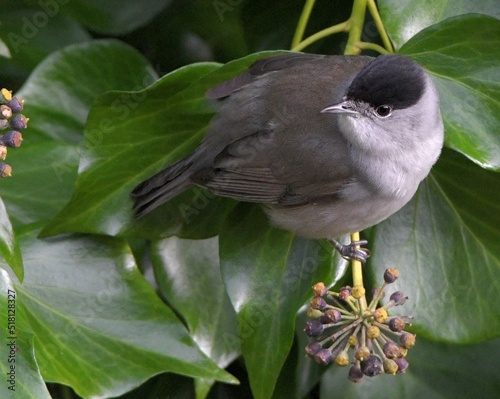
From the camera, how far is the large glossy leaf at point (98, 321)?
181cm

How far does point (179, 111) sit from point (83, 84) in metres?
0.42

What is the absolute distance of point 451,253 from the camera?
2.01 meters

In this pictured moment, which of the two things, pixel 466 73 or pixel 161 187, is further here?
pixel 161 187

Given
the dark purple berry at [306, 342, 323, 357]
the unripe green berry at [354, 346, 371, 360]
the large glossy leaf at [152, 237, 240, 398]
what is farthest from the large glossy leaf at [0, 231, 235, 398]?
the unripe green berry at [354, 346, 371, 360]

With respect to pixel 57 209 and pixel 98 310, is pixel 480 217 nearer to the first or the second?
pixel 98 310

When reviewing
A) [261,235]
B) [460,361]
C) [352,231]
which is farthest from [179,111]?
[460,361]

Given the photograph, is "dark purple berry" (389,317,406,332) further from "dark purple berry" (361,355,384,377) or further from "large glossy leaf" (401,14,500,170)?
"large glossy leaf" (401,14,500,170)

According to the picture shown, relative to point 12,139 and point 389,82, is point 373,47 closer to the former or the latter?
point 389,82

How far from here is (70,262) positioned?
200 cm

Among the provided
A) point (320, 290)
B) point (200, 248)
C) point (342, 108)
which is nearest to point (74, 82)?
point (200, 248)

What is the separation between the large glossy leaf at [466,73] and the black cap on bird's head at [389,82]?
0.06 metres

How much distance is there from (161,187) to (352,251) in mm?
503

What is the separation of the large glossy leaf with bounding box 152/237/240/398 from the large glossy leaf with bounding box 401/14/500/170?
743 millimetres

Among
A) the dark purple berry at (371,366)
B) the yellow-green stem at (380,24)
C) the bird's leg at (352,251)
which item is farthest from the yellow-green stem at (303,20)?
the dark purple berry at (371,366)
